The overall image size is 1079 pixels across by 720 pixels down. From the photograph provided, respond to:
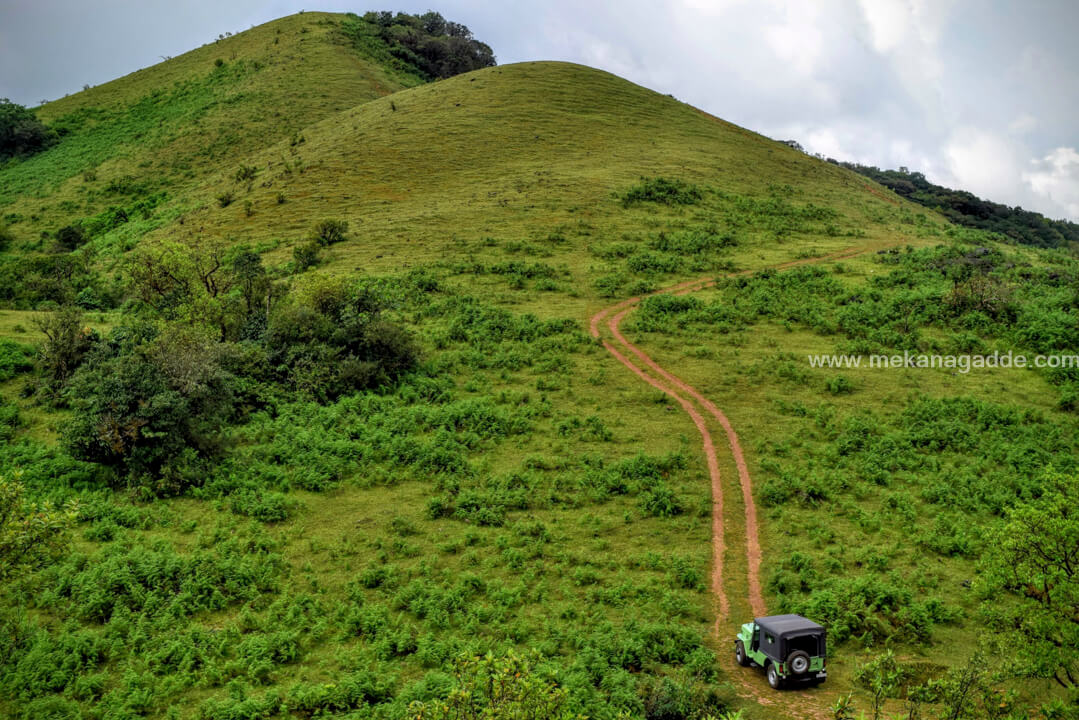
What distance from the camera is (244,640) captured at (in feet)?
40.3

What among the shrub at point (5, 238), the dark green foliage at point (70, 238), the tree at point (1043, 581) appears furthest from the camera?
the shrub at point (5, 238)

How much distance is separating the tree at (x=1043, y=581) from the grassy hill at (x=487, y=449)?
23.1 inches

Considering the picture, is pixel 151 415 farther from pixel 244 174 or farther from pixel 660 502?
pixel 244 174

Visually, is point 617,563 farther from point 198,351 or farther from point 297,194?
point 297,194

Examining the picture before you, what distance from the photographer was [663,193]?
1918 inches

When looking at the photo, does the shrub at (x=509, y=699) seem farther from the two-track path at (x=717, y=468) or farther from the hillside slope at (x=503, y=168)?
the hillside slope at (x=503, y=168)

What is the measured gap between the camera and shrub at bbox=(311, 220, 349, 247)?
39.9 meters

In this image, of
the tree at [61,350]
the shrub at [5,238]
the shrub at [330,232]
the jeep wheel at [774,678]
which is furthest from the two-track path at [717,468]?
the shrub at [5,238]

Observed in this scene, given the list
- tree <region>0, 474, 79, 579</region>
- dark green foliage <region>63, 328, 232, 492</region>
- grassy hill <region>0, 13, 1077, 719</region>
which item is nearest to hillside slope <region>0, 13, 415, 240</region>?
grassy hill <region>0, 13, 1077, 719</region>

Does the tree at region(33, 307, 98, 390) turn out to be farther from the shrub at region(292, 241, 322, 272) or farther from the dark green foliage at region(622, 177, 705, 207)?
the dark green foliage at region(622, 177, 705, 207)

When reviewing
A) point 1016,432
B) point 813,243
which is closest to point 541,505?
point 1016,432

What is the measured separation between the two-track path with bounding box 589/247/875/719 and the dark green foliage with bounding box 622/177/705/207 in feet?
43.1

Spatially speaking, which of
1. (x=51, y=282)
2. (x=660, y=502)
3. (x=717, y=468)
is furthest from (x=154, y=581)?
(x=51, y=282)

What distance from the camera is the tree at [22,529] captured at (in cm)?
1048
